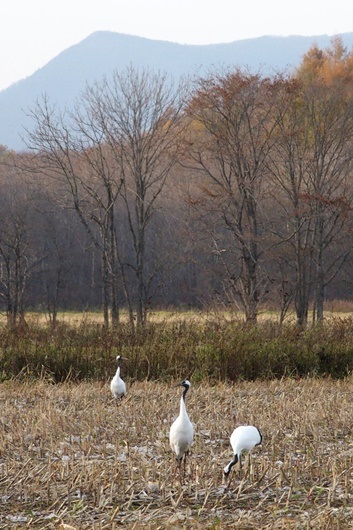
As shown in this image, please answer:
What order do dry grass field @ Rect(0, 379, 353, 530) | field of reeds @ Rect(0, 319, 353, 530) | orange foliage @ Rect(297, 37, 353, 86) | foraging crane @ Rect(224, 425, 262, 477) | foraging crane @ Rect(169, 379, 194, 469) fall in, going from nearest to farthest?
1. dry grass field @ Rect(0, 379, 353, 530)
2. field of reeds @ Rect(0, 319, 353, 530)
3. foraging crane @ Rect(224, 425, 262, 477)
4. foraging crane @ Rect(169, 379, 194, 469)
5. orange foliage @ Rect(297, 37, 353, 86)

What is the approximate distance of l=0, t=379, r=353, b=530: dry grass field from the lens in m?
5.82

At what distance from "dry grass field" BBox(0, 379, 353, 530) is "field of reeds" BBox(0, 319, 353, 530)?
0.02 meters

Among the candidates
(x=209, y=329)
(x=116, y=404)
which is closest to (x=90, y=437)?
(x=116, y=404)

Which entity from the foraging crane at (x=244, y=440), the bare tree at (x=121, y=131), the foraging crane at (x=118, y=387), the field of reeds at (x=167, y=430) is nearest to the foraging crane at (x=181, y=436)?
the field of reeds at (x=167, y=430)

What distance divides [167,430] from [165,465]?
1.59 meters

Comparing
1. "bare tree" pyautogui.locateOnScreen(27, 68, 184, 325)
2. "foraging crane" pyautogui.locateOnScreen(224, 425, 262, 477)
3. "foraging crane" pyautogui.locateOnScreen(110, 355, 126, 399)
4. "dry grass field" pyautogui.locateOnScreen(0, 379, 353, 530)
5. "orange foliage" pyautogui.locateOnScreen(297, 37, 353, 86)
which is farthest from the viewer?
"orange foliage" pyautogui.locateOnScreen(297, 37, 353, 86)

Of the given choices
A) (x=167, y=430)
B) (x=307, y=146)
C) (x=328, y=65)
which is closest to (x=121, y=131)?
(x=307, y=146)

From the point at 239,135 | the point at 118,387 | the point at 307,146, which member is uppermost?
the point at 239,135

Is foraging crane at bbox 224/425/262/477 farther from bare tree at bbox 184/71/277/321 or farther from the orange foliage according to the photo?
the orange foliage

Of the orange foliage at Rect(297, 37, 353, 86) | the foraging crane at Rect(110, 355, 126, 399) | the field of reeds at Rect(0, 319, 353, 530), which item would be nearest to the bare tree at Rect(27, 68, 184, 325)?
the orange foliage at Rect(297, 37, 353, 86)

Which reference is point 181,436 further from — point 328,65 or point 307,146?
point 328,65

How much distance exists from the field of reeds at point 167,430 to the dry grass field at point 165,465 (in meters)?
0.02

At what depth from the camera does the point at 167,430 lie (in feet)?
28.4

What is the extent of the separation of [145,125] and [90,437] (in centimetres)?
1757
